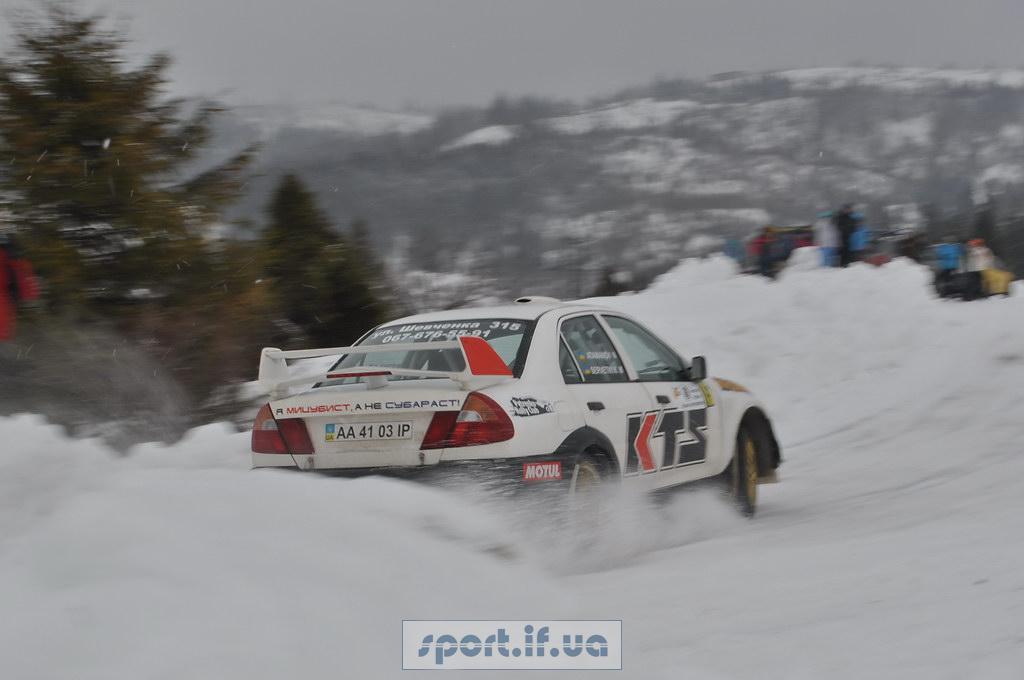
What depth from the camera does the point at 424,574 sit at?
391cm

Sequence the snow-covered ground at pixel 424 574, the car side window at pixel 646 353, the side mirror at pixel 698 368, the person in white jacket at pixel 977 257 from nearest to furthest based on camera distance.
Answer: the snow-covered ground at pixel 424 574 < the car side window at pixel 646 353 < the side mirror at pixel 698 368 < the person in white jacket at pixel 977 257

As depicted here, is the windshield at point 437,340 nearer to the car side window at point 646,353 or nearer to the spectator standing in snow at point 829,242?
the car side window at point 646,353

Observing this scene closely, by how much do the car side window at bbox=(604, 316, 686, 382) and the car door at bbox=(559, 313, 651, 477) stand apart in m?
0.20

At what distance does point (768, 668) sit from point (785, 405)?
10.8 metres

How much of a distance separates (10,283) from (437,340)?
4605mm

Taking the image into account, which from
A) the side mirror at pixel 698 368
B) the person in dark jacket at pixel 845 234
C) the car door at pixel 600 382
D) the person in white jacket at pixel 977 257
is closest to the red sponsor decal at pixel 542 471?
the car door at pixel 600 382

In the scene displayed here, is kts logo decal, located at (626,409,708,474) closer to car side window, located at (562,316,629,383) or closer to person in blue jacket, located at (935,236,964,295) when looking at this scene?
car side window, located at (562,316,629,383)

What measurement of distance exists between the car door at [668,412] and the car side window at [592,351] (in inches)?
4.4

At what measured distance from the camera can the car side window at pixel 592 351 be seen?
21.1 ft

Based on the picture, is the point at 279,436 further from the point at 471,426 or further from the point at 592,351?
the point at 592,351

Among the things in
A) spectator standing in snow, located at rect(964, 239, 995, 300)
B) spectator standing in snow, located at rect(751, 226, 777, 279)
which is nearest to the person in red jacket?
spectator standing in snow, located at rect(964, 239, 995, 300)

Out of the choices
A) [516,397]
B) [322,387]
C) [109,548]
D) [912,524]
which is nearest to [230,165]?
[322,387]

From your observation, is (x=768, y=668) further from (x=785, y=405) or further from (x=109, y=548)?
(x=785, y=405)

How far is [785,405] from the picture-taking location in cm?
1415
